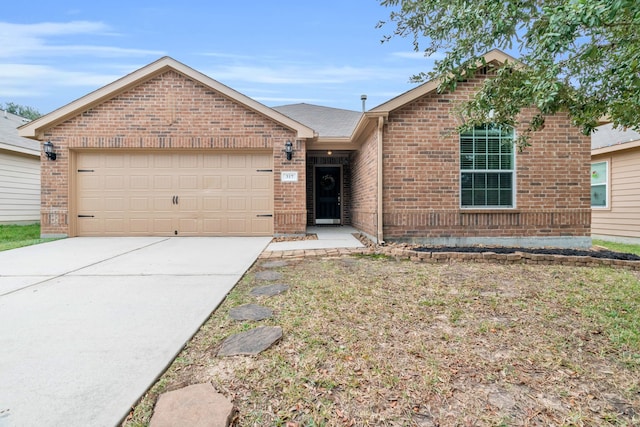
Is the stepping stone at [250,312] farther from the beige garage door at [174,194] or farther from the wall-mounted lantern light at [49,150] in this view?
the wall-mounted lantern light at [49,150]

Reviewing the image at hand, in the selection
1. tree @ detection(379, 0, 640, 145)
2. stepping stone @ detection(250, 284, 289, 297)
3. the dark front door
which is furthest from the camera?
the dark front door

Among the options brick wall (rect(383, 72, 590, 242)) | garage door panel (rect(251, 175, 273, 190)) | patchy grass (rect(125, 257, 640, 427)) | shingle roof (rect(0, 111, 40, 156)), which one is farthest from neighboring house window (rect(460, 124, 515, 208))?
shingle roof (rect(0, 111, 40, 156))

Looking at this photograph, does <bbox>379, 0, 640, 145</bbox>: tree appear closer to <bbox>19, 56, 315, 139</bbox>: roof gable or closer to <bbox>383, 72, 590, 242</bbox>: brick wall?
<bbox>383, 72, 590, 242</bbox>: brick wall

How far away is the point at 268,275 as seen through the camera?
442cm

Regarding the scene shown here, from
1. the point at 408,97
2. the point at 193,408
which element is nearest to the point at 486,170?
the point at 408,97

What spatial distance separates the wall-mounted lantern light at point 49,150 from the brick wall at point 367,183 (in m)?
8.07

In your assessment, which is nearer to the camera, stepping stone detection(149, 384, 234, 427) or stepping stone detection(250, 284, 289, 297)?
stepping stone detection(149, 384, 234, 427)

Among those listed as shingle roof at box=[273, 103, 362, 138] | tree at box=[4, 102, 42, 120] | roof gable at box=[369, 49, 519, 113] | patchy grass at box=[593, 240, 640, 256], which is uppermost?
tree at box=[4, 102, 42, 120]

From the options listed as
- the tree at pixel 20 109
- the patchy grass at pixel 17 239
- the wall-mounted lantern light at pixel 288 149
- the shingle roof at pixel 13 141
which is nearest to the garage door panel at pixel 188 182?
the wall-mounted lantern light at pixel 288 149

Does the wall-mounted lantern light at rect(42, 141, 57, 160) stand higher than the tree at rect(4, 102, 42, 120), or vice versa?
the tree at rect(4, 102, 42, 120)

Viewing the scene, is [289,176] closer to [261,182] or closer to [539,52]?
[261,182]

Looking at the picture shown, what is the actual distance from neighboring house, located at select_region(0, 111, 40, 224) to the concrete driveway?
23.6ft

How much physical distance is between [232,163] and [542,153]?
7.39m

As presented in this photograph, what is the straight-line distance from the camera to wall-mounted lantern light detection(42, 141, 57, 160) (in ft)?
26.2
